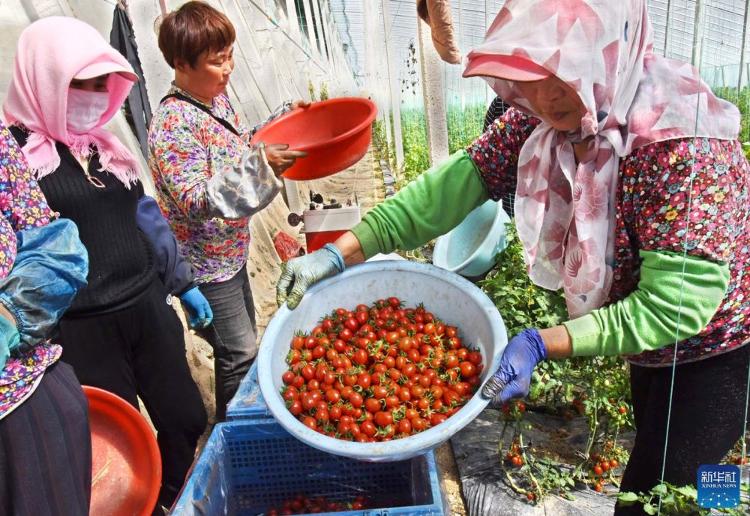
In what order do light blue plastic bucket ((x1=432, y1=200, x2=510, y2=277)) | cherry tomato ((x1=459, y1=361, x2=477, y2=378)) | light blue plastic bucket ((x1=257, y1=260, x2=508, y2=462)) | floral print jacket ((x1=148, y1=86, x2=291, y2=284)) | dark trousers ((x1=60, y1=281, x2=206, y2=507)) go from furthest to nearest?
light blue plastic bucket ((x1=432, y1=200, x2=510, y2=277)) < floral print jacket ((x1=148, y1=86, x2=291, y2=284)) < dark trousers ((x1=60, y1=281, x2=206, y2=507)) < cherry tomato ((x1=459, y1=361, x2=477, y2=378)) < light blue plastic bucket ((x1=257, y1=260, x2=508, y2=462))

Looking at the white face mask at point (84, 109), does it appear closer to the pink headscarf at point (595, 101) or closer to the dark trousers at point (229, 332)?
the dark trousers at point (229, 332)

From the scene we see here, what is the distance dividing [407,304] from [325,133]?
65.3 inches

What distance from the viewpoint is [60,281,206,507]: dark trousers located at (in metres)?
1.85

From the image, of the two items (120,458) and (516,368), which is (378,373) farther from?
(120,458)

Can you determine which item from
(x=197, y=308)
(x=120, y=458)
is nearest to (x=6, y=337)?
(x=120, y=458)

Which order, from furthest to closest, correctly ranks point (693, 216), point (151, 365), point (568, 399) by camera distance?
point (568, 399)
point (151, 365)
point (693, 216)

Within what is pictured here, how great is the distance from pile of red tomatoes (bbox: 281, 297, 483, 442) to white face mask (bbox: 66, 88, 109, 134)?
1.07 m

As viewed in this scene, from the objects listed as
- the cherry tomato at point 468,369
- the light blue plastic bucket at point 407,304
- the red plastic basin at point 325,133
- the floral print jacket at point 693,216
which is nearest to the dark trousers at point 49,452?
the light blue plastic bucket at point 407,304

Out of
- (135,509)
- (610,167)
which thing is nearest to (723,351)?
(610,167)

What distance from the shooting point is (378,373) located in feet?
5.15

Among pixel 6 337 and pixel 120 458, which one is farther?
pixel 120 458

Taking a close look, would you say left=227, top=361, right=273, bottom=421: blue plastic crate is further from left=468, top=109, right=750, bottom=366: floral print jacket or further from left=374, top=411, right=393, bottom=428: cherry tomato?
left=468, top=109, right=750, bottom=366: floral print jacket

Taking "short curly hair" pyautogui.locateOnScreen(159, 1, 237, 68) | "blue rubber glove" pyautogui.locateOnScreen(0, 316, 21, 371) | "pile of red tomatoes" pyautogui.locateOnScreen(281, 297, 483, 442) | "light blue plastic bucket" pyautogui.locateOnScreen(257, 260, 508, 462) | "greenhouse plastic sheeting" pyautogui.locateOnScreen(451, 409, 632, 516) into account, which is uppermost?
"short curly hair" pyautogui.locateOnScreen(159, 1, 237, 68)

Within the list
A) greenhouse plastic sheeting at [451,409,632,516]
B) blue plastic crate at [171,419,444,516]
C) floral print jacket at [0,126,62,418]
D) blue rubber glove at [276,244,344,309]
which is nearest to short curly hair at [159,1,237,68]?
floral print jacket at [0,126,62,418]
